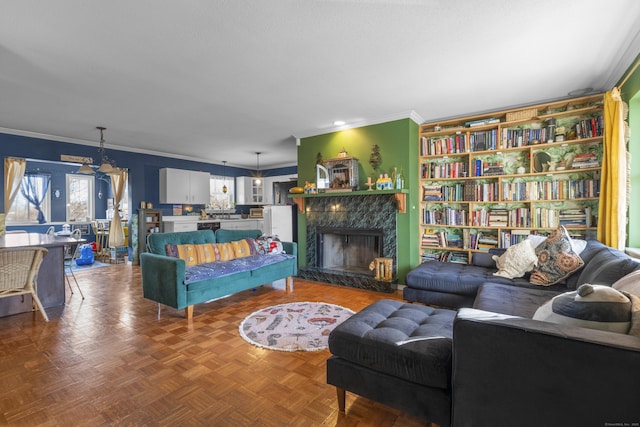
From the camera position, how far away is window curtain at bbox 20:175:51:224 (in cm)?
680

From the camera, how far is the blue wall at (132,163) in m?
4.88

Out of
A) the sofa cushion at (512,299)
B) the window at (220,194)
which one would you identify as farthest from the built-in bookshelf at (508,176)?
the window at (220,194)

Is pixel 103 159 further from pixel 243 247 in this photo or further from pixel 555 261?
pixel 555 261

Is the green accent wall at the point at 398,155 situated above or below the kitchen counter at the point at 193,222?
above

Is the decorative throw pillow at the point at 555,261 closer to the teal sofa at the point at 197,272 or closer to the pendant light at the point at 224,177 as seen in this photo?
the teal sofa at the point at 197,272

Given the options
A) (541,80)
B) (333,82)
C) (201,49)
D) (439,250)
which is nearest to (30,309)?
(201,49)

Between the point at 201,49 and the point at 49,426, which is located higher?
the point at 201,49

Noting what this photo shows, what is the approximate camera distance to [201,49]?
242 cm

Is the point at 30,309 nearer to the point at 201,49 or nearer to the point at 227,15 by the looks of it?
the point at 201,49

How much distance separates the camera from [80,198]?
7727 mm

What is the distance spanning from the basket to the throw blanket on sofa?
3.49 meters

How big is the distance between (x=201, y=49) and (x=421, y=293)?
322 centimetres

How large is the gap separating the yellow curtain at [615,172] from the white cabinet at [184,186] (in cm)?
724

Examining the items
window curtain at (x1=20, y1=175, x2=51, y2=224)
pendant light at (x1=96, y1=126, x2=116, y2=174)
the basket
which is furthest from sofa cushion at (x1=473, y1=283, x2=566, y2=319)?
window curtain at (x1=20, y1=175, x2=51, y2=224)
